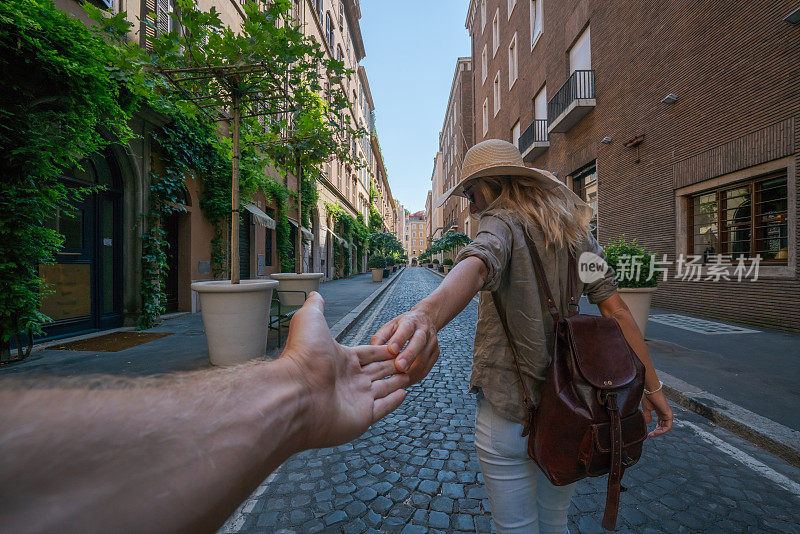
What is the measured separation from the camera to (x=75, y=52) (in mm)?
4648

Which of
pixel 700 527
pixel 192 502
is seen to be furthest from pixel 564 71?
pixel 192 502

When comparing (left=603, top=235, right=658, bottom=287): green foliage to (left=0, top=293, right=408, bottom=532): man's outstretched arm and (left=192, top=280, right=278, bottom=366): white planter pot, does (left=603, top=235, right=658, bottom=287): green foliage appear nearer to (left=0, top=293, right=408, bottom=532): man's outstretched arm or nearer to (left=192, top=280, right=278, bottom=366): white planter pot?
(left=192, top=280, right=278, bottom=366): white planter pot

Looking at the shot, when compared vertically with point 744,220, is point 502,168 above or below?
below

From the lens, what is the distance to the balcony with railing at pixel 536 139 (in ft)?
52.0

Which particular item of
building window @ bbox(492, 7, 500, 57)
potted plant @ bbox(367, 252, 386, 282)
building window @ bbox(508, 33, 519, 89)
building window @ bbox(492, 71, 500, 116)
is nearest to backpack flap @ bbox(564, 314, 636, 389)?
potted plant @ bbox(367, 252, 386, 282)

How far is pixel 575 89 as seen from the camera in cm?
1234

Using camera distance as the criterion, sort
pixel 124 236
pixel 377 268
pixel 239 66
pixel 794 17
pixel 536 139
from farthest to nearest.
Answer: pixel 377 268
pixel 536 139
pixel 124 236
pixel 794 17
pixel 239 66

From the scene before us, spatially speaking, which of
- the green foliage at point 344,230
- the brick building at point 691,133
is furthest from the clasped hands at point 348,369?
the green foliage at point 344,230

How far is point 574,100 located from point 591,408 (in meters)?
13.8

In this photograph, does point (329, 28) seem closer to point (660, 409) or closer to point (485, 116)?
point (485, 116)

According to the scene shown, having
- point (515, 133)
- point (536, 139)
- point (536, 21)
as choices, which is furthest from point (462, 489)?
point (515, 133)

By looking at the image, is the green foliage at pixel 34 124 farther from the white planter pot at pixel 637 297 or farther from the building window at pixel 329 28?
the building window at pixel 329 28

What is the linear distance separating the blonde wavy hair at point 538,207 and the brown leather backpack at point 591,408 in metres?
0.33

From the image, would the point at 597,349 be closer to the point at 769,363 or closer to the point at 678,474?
the point at 678,474
